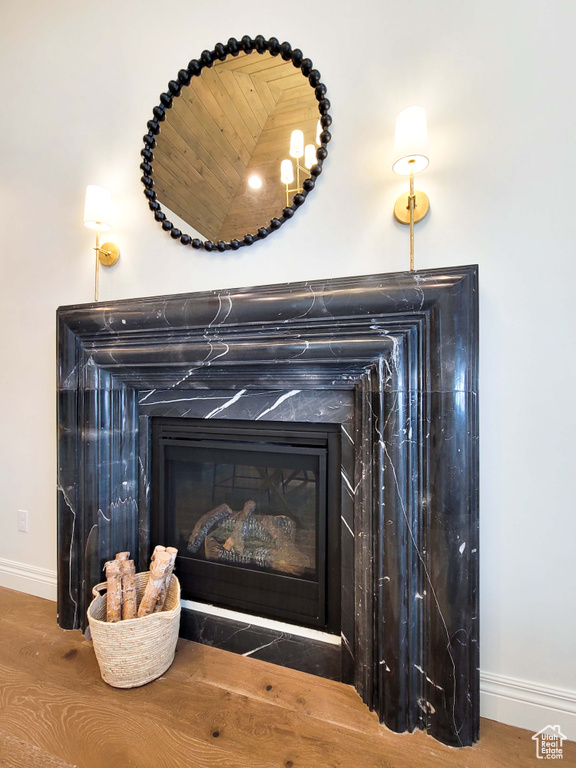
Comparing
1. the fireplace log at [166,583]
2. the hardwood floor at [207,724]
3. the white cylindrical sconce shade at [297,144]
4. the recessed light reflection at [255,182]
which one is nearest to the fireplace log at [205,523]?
the fireplace log at [166,583]

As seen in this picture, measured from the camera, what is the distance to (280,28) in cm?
150

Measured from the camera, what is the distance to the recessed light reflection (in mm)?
1540

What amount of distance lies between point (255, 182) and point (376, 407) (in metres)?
1.03

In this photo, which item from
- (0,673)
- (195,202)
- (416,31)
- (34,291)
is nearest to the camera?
(416,31)

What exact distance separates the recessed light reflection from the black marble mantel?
0.45 meters

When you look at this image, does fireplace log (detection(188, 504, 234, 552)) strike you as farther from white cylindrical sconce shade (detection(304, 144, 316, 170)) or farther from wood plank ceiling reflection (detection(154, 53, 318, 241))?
white cylindrical sconce shade (detection(304, 144, 316, 170))

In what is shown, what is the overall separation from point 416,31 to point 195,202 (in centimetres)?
101

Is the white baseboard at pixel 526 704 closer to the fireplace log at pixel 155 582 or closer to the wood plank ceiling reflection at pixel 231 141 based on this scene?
the fireplace log at pixel 155 582

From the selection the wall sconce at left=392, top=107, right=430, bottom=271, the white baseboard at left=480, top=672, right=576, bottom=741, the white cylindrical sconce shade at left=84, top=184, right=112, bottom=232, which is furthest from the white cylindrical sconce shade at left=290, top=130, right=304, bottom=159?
the white baseboard at left=480, top=672, right=576, bottom=741

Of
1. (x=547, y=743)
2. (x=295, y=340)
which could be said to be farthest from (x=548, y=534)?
(x=295, y=340)

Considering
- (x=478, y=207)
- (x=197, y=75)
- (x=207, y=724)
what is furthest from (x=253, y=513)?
(x=197, y=75)

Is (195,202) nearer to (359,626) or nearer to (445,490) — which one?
(445,490)

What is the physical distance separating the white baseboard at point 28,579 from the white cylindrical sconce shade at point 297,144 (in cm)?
233

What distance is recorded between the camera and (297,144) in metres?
1.48
